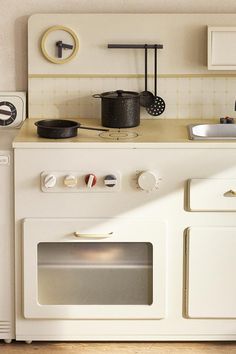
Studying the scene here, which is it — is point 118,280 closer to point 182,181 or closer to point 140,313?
point 140,313

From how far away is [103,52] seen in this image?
3.96 metres

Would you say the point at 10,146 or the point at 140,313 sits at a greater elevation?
the point at 10,146

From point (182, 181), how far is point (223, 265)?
384 mm

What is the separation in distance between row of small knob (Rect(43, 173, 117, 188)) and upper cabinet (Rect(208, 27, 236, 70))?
79 centimetres

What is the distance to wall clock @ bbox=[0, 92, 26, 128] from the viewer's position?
4.00 metres

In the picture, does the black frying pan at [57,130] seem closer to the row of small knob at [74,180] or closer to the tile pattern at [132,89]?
the row of small knob at [74,180]

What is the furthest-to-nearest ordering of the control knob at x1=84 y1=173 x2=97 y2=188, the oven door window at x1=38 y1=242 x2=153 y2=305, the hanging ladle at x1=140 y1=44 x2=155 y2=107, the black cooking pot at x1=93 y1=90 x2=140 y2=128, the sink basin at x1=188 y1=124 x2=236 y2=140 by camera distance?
the hanging ladle at x1=140 y1=44 x2=155 y2=107
the sink basin at x1=188 y1=124 x2=236 y2=140
the black cooking pot at x1=93 y1=90 x2=140 y2=128
the oven door window at x1=38 y1=242 x2=153 y2=305
the control knob at x1=84 y1=173 x2=97 y2=188

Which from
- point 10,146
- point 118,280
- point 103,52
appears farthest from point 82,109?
point 118,280

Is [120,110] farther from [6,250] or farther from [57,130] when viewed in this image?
[6,250]

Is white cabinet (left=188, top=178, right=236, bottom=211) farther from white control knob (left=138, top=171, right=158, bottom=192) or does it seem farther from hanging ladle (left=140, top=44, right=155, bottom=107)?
hanging ladle (left=140, top=44, right=155, bottom=107)

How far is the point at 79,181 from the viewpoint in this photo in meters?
3.49

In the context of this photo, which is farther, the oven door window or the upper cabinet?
the upper cabinet

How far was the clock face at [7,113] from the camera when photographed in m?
4.00

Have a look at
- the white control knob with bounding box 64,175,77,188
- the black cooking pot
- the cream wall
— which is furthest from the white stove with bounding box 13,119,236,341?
the cream wall
